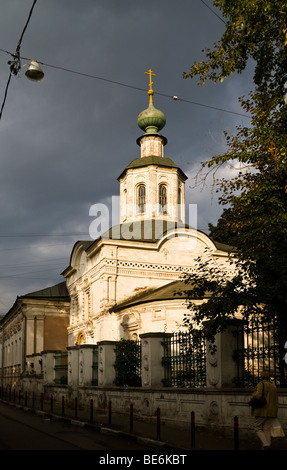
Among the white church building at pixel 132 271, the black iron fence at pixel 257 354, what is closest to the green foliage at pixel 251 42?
the black iron fence at pixel 257 354

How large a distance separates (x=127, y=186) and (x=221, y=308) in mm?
26866

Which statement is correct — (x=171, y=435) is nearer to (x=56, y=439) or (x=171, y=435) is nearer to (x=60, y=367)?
(x=56, y=439)

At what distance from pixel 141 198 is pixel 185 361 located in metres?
23.5

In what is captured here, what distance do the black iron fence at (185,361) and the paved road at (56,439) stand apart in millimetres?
2491

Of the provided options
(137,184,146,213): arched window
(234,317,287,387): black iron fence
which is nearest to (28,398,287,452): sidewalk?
(234,317,287,387): black iron fence

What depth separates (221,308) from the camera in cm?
1095

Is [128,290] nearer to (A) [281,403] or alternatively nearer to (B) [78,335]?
(B) [78,335]

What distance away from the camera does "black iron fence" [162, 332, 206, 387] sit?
527 inches

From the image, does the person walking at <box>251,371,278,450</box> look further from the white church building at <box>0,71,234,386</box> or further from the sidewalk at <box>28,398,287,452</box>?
the white church building at <box>0,71,234,386</box>

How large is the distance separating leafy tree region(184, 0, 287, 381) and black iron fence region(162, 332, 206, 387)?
1387 millimetres

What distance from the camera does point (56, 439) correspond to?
12.0 meters

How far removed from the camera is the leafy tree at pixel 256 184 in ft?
35.3

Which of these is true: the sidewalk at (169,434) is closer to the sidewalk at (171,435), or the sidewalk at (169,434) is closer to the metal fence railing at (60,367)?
the sidewalk at (171,435)

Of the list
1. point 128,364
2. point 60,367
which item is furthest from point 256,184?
point 60,367
